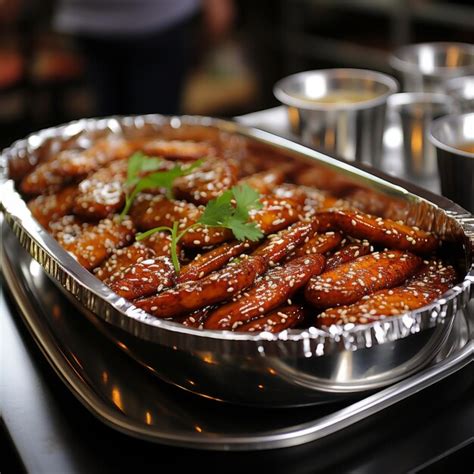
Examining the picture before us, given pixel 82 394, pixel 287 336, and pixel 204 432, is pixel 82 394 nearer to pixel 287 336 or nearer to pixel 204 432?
pixel 204 432

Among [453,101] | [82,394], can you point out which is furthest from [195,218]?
[453,101]

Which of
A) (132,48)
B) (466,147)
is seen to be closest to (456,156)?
(466,147)

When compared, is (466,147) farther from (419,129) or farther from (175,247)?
(175,247)

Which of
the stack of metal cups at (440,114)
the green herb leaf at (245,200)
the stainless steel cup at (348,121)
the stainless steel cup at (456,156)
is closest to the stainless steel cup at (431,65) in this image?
the stack of metal cups at (440,114)

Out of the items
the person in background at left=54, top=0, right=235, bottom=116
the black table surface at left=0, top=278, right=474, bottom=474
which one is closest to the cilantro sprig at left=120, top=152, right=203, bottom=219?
the black table surface at left=0, top=278, right=474, bottom=474

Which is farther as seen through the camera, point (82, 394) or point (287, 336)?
point (82, 394)
